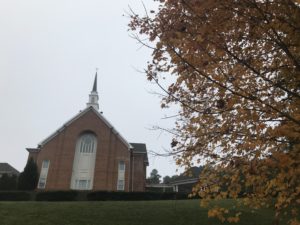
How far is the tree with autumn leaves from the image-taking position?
5.22 metres

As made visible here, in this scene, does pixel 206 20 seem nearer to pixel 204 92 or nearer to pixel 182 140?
pixel 204 92

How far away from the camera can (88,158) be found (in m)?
38.0

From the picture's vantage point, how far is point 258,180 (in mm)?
6328

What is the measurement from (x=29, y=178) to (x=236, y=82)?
31.1 metres

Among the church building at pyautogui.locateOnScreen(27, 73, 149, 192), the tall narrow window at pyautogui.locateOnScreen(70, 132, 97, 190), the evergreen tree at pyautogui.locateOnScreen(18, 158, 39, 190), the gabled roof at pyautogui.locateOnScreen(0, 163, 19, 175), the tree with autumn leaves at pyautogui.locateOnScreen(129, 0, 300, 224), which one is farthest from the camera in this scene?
the gabled roof at pyautogui.locateOnScreen(0, 163, 19, 175)

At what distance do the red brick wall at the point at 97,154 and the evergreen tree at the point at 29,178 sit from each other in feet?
9.74

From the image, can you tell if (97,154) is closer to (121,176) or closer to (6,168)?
(121,176)

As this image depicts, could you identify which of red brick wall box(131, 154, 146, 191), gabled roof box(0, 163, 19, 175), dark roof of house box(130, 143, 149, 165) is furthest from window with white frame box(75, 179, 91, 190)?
gabled roof box(0, 163, 19, 175)

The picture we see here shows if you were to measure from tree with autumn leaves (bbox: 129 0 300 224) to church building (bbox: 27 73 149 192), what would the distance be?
100 ft

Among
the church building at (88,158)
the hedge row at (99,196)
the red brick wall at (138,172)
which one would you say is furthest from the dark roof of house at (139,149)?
the hedge row at (99,196)

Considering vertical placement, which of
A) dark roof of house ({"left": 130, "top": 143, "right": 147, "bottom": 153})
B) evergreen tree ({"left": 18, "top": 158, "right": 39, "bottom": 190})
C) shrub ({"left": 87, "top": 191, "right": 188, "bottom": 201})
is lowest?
shrub ({"left": 87, "top": 191, "right": 188, "bottom": 201})

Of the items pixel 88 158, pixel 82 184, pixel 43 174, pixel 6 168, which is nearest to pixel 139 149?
pixel 88 158

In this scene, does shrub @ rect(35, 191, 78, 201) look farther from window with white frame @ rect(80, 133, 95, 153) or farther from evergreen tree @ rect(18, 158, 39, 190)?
window with white frame @ rect(80, 133, 95, 153)

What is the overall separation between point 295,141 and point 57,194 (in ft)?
79.3
